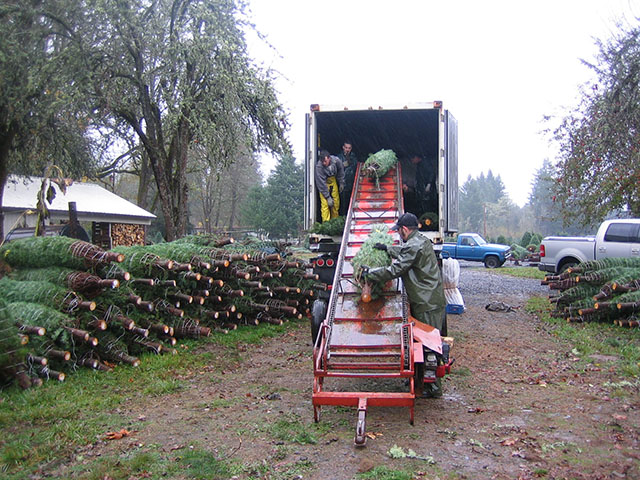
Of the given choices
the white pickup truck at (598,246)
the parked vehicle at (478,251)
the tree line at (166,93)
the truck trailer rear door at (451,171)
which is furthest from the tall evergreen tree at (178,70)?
the parked vehicle at (478,251)

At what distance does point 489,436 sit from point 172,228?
41.4ft

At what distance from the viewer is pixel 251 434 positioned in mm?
5082

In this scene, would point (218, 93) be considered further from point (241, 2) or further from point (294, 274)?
point (294, 274)

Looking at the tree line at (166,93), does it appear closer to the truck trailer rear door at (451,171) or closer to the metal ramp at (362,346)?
the truck trailer rear door at (451,171)

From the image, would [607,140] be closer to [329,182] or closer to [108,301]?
[329,182]

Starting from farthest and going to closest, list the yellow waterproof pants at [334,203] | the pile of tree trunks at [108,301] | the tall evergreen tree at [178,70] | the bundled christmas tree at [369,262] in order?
the tall evergreen tree at [178,70] < the yellow waterproof pants at [334,203] < the pile of tree trunks at [108,301] < the bundled christmas tree at [369,262]

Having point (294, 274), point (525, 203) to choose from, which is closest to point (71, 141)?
point (294, 274)

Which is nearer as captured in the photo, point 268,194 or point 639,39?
point 639,39

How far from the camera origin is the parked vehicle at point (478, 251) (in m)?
27.4

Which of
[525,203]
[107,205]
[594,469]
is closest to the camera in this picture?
[594,469]

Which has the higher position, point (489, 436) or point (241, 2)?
point (241, 2)

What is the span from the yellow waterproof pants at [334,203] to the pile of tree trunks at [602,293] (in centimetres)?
528

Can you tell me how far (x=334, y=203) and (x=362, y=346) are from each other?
197 inches

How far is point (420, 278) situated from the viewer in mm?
6117
